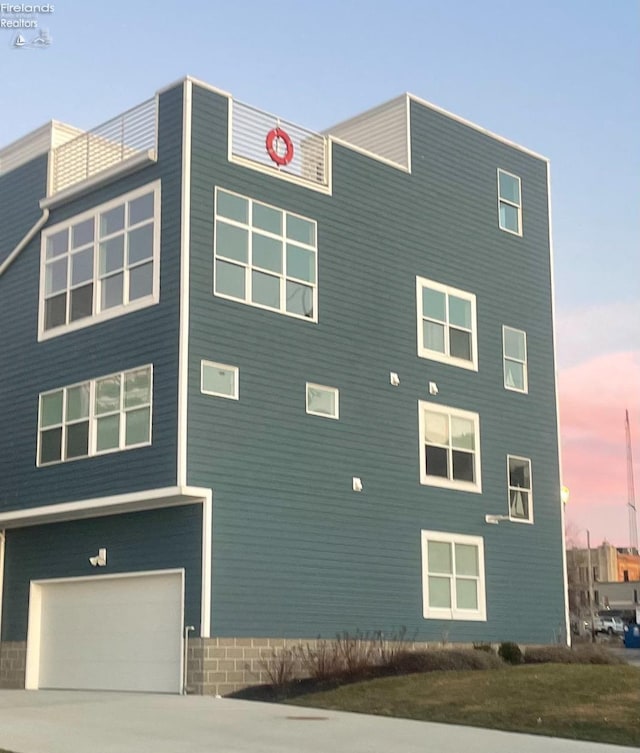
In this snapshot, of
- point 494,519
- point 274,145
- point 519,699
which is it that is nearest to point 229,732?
point 519,699

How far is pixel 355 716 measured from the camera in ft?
52.1

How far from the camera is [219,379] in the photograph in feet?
70.2

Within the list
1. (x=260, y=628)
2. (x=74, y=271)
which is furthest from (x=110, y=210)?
(x=260, y=628)

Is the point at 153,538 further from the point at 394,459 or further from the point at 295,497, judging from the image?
the point at 394,459

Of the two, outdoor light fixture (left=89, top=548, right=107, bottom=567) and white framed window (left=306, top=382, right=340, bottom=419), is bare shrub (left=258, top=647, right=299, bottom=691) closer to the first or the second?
outdoor light fixture (left=89, top=548, right=107, bottom=567)

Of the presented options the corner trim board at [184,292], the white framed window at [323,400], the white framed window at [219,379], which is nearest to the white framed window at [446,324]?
the white framed window at [323,400]

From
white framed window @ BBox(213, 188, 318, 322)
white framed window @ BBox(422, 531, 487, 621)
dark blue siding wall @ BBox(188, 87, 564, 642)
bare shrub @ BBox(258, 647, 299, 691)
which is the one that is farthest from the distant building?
bare shrub @ BBox(258, 647, 299, 691)

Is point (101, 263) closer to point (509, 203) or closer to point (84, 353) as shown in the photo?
point (84, 353)

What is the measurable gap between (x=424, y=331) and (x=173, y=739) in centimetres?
1444

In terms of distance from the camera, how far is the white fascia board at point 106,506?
20500mm

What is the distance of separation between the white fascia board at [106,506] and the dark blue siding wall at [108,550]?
18 cm

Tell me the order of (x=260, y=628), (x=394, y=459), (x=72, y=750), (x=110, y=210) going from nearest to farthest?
(x=72, y=750)
(x=260, y=628)
(x=110, y=210)
(x=394, y=459)

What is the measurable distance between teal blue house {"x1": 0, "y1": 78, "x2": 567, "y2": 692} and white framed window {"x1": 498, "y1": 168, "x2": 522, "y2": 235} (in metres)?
0.57

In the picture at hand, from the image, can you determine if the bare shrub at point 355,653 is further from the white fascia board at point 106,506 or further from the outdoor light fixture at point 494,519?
the outdoor light fixture at point 494,519
